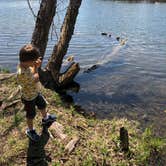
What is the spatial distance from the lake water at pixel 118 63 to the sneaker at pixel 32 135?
3959 millimetres

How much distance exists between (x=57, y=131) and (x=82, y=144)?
0.68 metres

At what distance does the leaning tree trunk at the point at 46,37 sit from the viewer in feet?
36.1

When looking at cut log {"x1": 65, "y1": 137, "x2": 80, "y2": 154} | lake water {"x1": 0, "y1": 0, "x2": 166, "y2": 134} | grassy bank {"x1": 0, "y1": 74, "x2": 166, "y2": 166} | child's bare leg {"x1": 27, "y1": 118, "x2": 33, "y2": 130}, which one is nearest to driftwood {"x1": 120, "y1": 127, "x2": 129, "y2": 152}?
grassy bank {"x1": 0, "y1": 74, "x2": 166, "y2": 166}

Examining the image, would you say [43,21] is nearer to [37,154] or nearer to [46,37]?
[46,37]

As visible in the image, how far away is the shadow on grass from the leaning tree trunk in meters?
5.01

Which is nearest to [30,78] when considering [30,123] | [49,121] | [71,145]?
[30,123]

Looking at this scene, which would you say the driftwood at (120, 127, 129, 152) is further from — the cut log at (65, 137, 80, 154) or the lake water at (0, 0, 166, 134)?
the lake water at (0, 0, 166, 134)

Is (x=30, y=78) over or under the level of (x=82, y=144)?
over

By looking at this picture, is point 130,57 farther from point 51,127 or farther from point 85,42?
point 51,127

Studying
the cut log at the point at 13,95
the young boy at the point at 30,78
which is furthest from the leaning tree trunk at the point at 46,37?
the young boy at the point at 30,78

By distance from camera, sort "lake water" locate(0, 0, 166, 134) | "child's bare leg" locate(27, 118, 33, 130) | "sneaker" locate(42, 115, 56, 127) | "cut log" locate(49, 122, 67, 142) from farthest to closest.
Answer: "lake water" locate(0, 0, 166, 134) → "sneaker" locate(42, 115, 56, 127) → "cut log" locate(49, 122, 67, 142) → "child's bare leg" locate(27, 118, 33, 130)

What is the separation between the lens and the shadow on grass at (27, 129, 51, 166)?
6.45 metres

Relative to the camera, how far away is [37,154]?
6.62 metres

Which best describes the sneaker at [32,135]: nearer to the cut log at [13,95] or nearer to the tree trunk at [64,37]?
the cut log at [13,95]
